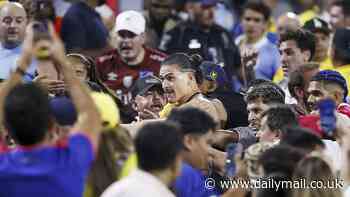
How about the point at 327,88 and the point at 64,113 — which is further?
the point at 327,88

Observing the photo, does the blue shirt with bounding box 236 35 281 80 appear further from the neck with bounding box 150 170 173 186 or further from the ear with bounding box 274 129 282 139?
the neck with bounding box 150 170 173 186

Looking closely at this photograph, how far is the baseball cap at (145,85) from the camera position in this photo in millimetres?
12023

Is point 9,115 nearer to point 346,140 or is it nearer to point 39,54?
point 39,54

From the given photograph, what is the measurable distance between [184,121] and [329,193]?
1.19 metres

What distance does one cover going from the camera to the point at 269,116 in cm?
924

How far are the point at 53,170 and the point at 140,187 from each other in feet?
1.55

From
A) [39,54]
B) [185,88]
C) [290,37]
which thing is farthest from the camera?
[290,37]

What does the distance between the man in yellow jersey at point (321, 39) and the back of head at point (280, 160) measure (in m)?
6.32

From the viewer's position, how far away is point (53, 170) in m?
7.31

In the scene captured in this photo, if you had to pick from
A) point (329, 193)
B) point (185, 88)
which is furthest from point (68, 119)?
point (185, 88)

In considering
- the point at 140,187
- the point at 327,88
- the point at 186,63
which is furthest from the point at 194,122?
the point at 186,63

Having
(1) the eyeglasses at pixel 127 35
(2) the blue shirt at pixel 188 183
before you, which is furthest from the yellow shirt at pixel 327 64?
(2) the blue shirt at pixel 188 183

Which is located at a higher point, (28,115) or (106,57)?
(28,115)

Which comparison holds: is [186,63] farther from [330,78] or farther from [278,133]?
[278,133]
